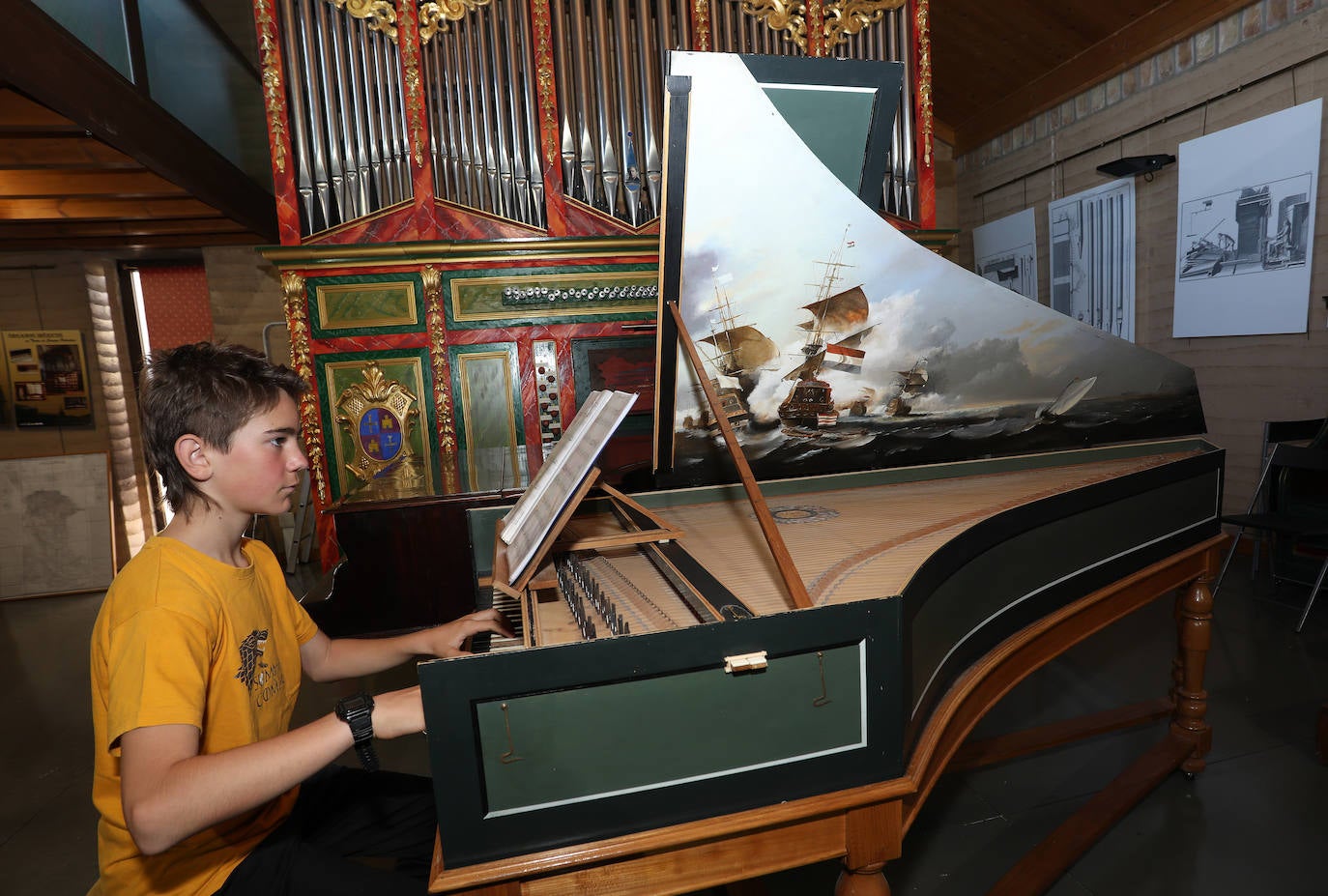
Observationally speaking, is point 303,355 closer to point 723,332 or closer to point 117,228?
point 117,228

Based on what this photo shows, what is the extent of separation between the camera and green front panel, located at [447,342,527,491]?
4.17 meters

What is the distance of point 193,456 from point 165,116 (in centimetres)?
367

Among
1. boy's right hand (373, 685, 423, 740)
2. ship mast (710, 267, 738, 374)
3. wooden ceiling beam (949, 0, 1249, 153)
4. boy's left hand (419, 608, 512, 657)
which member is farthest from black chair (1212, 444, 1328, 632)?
boy's right hand (373, 685, 423, 740)

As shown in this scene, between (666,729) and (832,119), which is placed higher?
(832,119)

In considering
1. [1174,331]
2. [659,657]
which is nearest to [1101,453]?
[659,657]

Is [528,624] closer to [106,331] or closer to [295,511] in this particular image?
[295,511]

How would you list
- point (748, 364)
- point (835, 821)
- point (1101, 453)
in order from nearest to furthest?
point (835, 821) < point (748, 364) < point (1101, 453)

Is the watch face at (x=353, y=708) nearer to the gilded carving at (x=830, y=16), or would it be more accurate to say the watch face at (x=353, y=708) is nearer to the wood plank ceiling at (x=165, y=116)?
the wood plank ceiling at (x=165, y=116)

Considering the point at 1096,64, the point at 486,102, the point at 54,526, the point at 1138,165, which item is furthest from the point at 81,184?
the point at 1096,64

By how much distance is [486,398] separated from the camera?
13.8ft

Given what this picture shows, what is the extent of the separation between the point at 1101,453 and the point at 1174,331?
10.5 feet

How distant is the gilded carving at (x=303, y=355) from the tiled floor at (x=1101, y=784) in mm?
1237

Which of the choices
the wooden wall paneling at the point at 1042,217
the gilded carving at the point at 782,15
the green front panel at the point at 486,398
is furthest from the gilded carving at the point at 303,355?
the wooden wall paneling at the point at 1042,217

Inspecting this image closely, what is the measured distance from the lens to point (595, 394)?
1.69 meters
